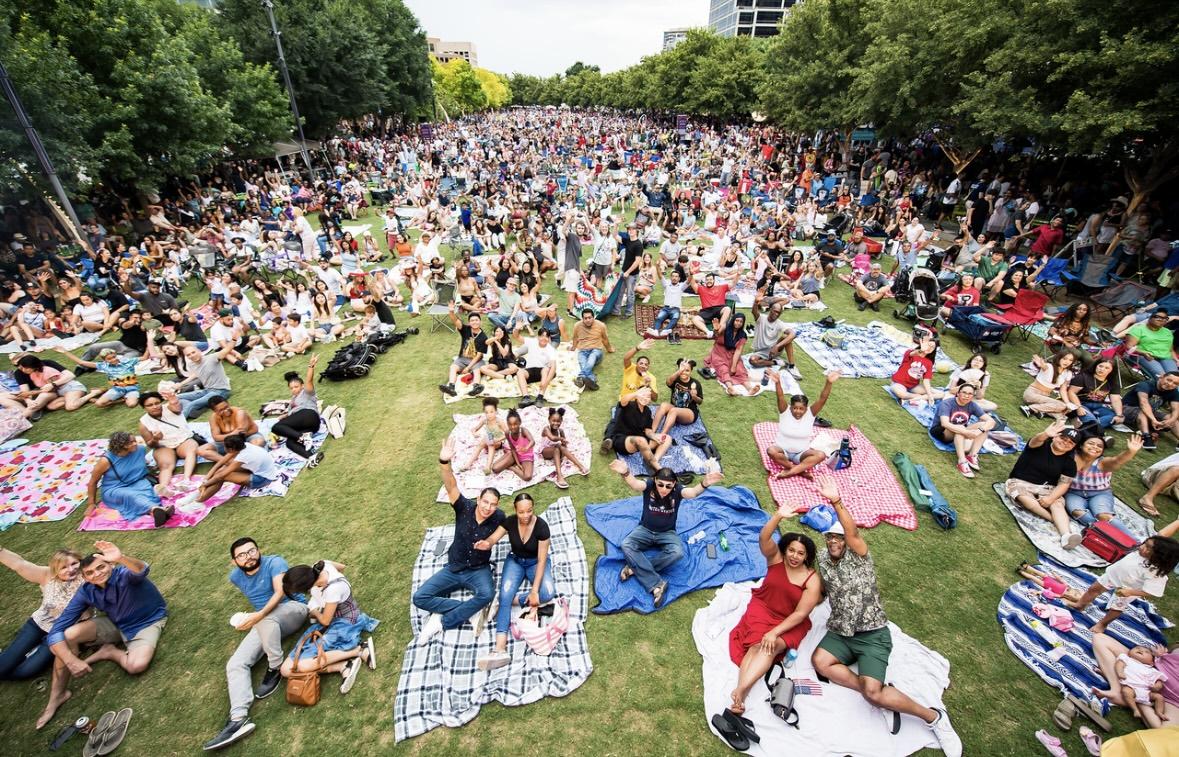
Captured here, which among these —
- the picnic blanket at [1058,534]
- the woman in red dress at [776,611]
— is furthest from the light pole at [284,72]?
the picnic blanket at [1058,534]

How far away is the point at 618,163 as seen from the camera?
2870cm

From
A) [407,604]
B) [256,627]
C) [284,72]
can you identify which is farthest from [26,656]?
[284,72]

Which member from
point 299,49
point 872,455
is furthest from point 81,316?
point 299,49

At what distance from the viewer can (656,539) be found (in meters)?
5.44

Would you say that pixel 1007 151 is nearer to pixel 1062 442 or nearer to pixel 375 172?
pixel 1062 442

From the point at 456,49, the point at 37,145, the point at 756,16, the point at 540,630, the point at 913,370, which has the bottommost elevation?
the point at 540,630

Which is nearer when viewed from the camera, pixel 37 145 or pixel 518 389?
pixel 518 389

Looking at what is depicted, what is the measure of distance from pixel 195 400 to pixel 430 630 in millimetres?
6979

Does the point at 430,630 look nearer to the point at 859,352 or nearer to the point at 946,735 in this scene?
the point at 946,735

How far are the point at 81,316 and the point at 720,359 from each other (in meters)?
15.2

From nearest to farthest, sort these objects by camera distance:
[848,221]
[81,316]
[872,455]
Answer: [872,455], [81,316], [848,221]

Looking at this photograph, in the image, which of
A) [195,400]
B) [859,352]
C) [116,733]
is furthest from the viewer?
[859,352]

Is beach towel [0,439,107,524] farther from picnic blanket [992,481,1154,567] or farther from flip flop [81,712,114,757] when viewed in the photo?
picnic blanket [992,481,1154,567]

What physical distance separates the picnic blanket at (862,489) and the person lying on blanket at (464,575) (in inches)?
154
